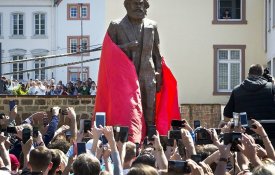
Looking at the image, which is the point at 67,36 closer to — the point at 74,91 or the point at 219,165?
the point at 74,91

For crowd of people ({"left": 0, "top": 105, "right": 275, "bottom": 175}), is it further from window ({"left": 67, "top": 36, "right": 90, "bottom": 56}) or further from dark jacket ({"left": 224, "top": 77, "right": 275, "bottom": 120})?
window ({"left": 67, "top": 36, "right": 90, "bottom": 56})

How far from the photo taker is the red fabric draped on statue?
15.9 m

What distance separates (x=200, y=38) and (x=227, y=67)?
225cm

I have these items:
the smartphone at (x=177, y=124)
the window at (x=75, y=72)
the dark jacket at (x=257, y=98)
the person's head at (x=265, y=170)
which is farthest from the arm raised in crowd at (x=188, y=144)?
the window at (x=75, y=72)

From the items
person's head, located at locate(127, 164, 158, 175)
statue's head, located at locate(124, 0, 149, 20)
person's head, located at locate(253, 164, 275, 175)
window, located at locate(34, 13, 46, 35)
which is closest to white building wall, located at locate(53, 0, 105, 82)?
window, located at locate(34, 13, 46, 35)

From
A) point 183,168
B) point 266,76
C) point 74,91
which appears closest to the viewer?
point 183,168

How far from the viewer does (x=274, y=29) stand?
4000cm

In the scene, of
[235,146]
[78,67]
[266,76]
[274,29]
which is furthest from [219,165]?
[78,67]

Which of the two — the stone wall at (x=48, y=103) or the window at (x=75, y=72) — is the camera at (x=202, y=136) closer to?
the stone wall at (x=48, y=103)

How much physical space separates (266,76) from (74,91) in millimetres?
30404

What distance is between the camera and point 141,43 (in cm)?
1606

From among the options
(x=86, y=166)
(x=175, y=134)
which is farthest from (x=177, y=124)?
(x=86, y=166)

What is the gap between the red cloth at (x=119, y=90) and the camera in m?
15.9

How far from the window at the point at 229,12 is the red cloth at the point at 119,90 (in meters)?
27.8
